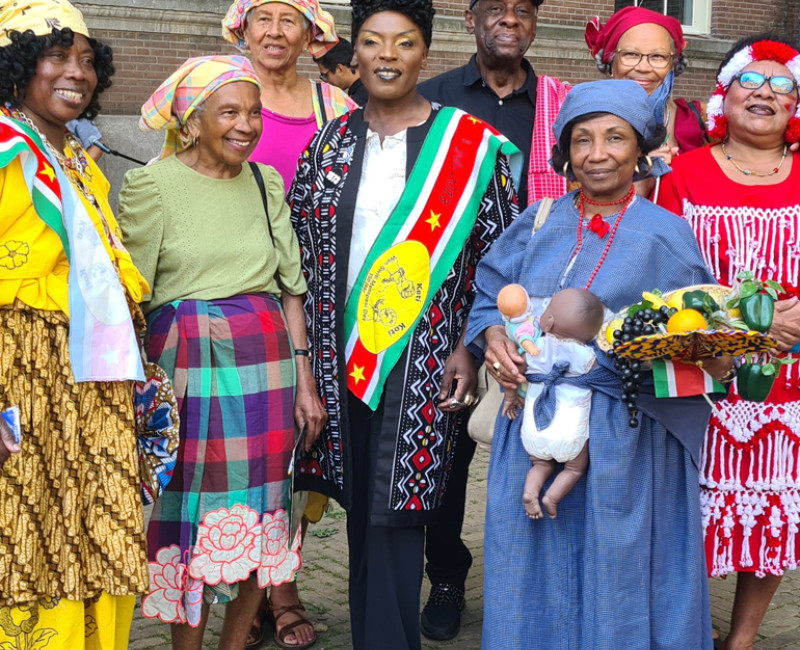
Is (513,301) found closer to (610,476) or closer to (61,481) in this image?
(610,476)

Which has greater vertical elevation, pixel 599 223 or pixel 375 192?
pixel 375 192

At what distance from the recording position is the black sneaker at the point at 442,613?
4.47m

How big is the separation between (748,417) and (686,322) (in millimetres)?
1030

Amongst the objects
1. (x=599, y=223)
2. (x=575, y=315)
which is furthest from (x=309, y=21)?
(x=575, y=315)

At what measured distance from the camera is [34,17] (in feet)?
10.6

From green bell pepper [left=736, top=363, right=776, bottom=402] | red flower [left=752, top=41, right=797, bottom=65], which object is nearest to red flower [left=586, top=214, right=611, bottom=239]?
green bell pepper [left=736, top=363, right=776, bottom=402]

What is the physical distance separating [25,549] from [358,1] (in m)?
2.17

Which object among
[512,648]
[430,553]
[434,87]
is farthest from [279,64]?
[512,648]

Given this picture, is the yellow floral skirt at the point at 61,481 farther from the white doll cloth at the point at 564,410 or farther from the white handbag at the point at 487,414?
the white doll cloth at the point at 564,410

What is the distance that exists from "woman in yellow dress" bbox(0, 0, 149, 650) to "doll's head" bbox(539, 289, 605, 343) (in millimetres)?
1254

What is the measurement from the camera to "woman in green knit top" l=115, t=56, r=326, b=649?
354 centimetres

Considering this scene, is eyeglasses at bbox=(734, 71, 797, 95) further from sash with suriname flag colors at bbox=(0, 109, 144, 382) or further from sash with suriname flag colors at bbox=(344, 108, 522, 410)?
sash with suriname flag colors at bbox=(0, 109, 144, 382)

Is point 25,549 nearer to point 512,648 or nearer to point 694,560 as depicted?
point 512,648

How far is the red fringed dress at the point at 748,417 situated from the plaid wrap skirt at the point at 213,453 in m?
1.56
